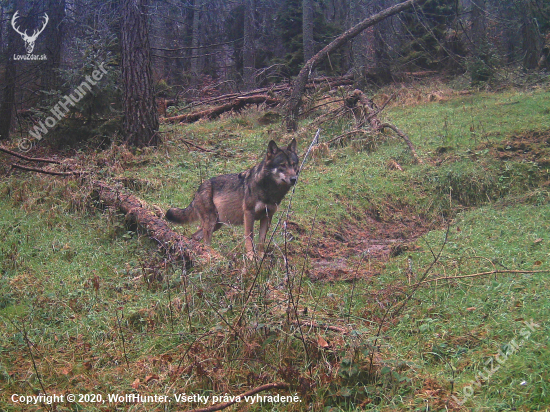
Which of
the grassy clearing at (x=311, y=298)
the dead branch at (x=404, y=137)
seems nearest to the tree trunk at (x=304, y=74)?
the dead branch at (x=404, y=137)

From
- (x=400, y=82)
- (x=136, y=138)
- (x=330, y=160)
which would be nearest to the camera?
(x=330, y=160)

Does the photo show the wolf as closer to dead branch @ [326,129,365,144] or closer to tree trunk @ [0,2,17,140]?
dead branch @ [326,129,365,144]

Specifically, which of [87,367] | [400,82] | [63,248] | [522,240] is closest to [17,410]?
[87,367]

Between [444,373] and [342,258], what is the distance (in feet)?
12.5

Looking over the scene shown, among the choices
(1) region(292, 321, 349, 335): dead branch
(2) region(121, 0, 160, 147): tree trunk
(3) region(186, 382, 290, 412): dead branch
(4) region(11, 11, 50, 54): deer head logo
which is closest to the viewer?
(3) region(186, 382, 290, 412): dead branch

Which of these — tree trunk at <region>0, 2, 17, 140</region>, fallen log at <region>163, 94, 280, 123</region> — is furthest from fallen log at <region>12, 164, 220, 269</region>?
fallen log at <region>163, 94, 280, 123</region>

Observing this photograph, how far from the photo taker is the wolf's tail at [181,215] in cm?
A: 766

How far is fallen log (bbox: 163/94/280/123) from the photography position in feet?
58.1

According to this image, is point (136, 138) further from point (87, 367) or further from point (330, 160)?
point (87, 367)

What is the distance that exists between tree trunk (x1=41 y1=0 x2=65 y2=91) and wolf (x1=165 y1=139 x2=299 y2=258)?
10.2 metres

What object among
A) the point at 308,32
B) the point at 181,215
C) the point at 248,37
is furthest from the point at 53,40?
the point at 248,37

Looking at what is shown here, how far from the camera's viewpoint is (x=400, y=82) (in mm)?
20484

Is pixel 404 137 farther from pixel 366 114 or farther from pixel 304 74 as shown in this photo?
pixel 304 74

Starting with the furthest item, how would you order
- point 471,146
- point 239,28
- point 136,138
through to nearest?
point 239,28, point 136,138, point 471,146
